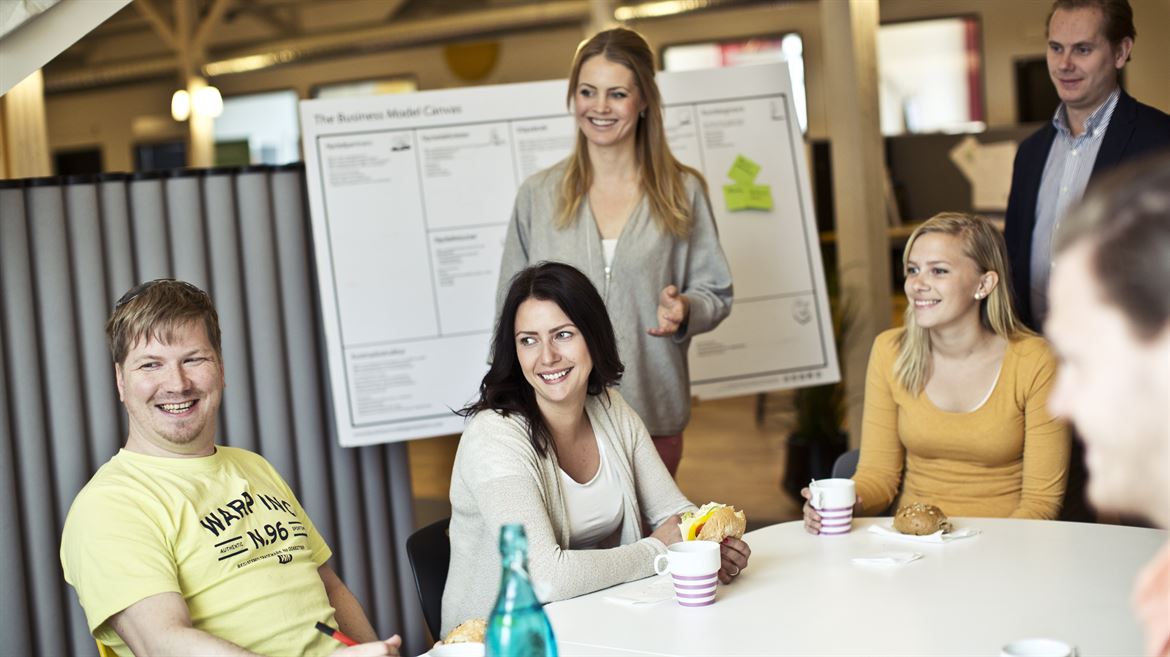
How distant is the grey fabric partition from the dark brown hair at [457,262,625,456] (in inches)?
44.1

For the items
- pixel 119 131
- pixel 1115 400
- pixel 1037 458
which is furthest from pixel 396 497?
pixel 119 131

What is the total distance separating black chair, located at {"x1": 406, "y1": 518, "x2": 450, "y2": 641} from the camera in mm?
2354

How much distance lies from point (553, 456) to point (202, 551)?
0.64 metres

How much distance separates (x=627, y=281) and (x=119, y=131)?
14644 millimetres

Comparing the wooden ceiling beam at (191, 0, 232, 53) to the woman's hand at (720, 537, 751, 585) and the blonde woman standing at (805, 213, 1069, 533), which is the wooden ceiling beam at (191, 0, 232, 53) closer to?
the blonde woman standing at (805, 213, 1069, 533)

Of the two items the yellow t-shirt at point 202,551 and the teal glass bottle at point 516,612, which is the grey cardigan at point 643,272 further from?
the teal glass bottle at point 516,612

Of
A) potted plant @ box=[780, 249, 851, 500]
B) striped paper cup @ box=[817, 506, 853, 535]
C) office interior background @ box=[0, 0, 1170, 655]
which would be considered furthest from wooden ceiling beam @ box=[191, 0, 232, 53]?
striped paper cup @ box=[817, 506, 853, 535]

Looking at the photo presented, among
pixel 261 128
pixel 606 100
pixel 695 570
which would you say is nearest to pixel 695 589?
pixel 695 570

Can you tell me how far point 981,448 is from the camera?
2.74 m

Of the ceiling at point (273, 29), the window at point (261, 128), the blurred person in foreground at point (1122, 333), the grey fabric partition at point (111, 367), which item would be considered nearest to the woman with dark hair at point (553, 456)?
the grey fabric partition at point (111, 367)

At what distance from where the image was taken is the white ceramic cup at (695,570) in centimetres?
189

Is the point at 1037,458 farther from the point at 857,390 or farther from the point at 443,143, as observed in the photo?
the point at 857,390

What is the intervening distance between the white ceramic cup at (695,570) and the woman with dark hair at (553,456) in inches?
7.4

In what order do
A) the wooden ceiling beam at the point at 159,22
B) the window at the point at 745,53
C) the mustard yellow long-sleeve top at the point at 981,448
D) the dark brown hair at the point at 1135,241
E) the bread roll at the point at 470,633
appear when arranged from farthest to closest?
the wooden ceiling beam at the point at 159,22, the window at the point at 745,53, the mustard yellow long-sleeve top at the point at 981,448, the bread roll at the point at 470,633, the dark brown hair at the point at 1135,241
